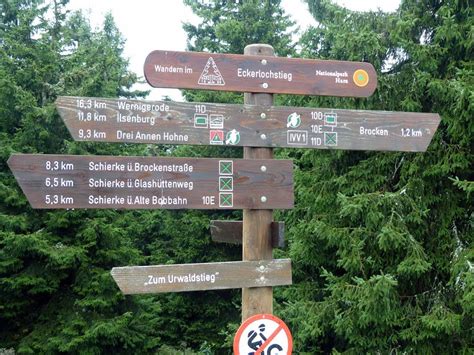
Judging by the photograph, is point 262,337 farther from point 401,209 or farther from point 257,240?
point 401,209

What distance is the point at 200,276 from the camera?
404 cm

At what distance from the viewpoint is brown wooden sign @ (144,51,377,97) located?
4.11m

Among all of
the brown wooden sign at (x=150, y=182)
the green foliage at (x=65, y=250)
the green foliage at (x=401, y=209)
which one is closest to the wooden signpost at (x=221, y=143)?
the brown wooden sign at (x=150, y=182)

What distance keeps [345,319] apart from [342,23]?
4566mm

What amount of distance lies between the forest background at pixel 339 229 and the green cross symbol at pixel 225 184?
337 centimetres

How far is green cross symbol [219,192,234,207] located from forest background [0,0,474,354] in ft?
11.0

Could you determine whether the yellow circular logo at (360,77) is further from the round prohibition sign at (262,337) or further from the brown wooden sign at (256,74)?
the round prohibition sign at (262,337)

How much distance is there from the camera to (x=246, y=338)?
4.03 metres

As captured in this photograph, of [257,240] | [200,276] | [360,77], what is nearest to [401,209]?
[360,77]

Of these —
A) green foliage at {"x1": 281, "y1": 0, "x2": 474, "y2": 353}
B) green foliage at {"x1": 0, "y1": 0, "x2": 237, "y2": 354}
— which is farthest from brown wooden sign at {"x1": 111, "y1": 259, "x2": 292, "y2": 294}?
green foliage at {"x1": 0, "y1": 0, "x2": 237, "y2": 354}

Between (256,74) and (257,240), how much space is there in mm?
1284

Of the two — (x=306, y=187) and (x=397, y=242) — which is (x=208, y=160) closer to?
(x=397, y=242)

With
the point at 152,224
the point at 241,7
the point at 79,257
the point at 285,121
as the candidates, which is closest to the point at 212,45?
the point at 241,7

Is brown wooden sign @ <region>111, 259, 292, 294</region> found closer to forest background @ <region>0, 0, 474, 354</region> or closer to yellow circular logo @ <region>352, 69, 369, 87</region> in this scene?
yellow circular logo @ <region>352, 69, 369, 87</region>
